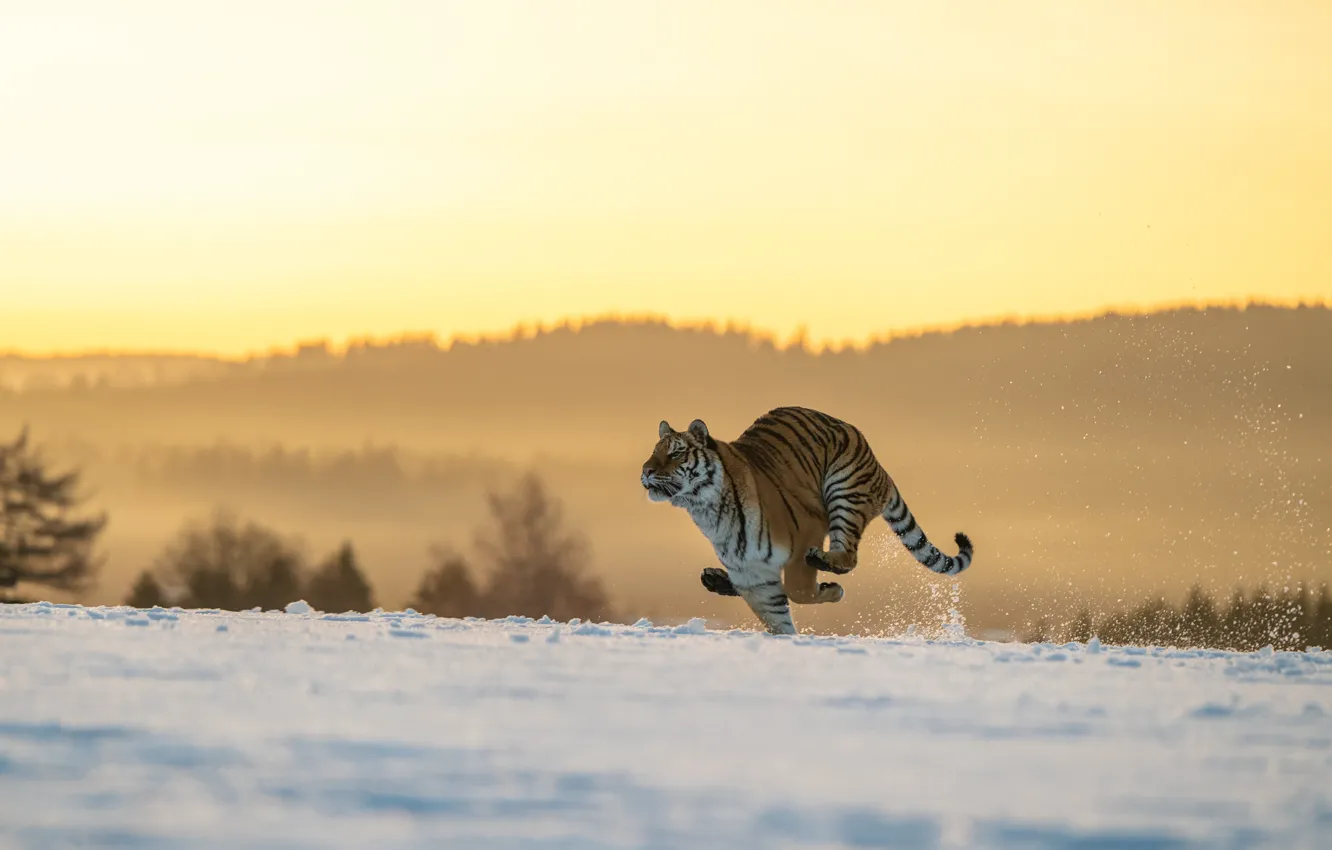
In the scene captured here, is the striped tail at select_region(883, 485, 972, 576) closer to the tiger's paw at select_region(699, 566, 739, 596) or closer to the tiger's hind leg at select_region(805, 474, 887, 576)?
the tiger's hind leg at select_region(805, 474, 887, 576)

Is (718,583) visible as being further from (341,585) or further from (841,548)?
(341,585)

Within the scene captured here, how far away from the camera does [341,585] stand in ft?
115

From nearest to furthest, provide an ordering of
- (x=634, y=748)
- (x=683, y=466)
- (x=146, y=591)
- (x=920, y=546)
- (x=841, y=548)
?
(x=634, y=748) → (x=683, y=466) → (x=841, y=548) → (x=920, y=546) → (x=146, y=591)

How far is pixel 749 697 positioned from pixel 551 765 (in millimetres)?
1910

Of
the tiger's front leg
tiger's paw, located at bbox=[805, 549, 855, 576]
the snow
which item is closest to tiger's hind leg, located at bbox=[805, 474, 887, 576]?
tiger's paw, located at bbox=[805, 549, 855, 576]

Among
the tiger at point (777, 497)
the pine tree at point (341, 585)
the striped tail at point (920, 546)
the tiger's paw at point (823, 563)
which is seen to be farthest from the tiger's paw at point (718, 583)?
the pine tree at point (341, 585)

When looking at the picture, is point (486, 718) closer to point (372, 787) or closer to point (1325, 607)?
point (372, 787)

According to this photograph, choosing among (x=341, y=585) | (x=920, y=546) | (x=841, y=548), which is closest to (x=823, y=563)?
(x=841, y=548)

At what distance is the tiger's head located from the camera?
11.3 meters

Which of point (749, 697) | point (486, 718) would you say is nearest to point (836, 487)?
point (749, 697)

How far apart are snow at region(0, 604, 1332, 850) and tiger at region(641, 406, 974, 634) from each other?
2.27m

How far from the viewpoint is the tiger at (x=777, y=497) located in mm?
11273

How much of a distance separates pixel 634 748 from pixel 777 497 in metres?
6.20

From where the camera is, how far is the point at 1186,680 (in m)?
8.27
